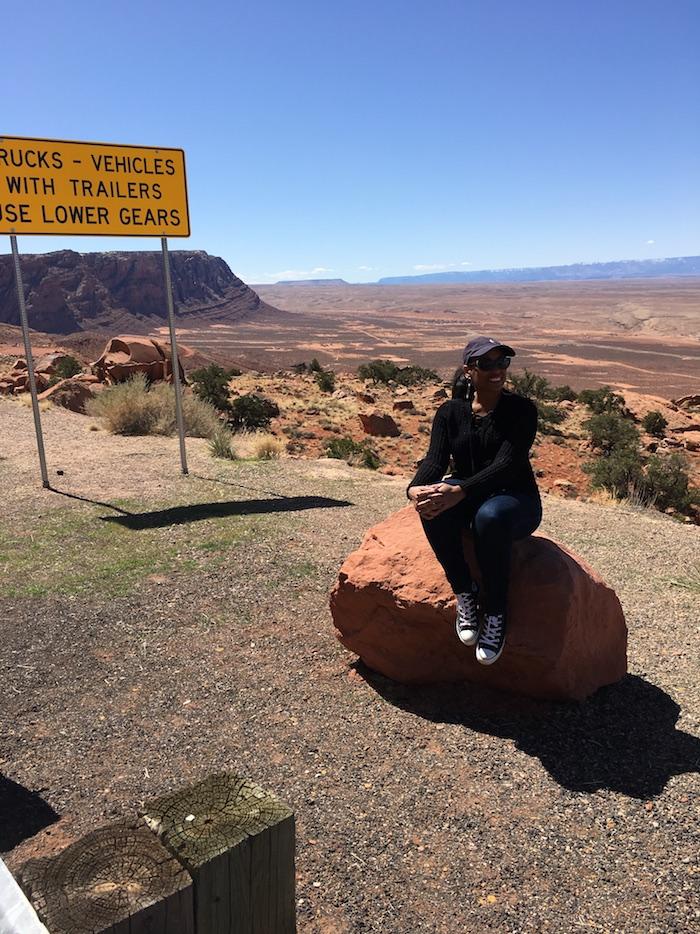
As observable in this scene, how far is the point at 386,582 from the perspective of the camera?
4289 millimetres

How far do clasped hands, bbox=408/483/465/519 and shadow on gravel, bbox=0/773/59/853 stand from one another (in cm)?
226

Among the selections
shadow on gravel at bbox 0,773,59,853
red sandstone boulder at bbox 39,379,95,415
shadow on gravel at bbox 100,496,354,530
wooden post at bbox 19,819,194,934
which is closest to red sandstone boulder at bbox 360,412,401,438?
red sandstone boulder at bbox 39,379,95,415

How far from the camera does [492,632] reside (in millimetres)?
3748

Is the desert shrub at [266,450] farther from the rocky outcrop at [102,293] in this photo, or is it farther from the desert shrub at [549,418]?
the rocky outcrop at [102,293]

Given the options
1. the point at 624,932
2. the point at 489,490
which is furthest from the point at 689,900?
the point at 489,490

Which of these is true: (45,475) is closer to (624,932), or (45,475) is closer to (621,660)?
(621,660)

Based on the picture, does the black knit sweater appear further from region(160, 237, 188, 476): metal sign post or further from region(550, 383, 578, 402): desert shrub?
region(550, 383, 578, 402): desert shrub

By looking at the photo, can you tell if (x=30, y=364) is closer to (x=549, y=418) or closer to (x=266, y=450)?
(x=266, y=450)

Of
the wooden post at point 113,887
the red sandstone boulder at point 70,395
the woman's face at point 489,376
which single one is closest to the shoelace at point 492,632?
the woman's face at point 489,376

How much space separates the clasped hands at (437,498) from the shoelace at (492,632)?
62 centimetres

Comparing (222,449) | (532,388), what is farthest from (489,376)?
(532,388)

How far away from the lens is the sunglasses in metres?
3.73

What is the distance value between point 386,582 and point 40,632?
8.40 ft

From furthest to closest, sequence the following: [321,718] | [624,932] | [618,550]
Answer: [618,550]
[321,718]
[624,932]
